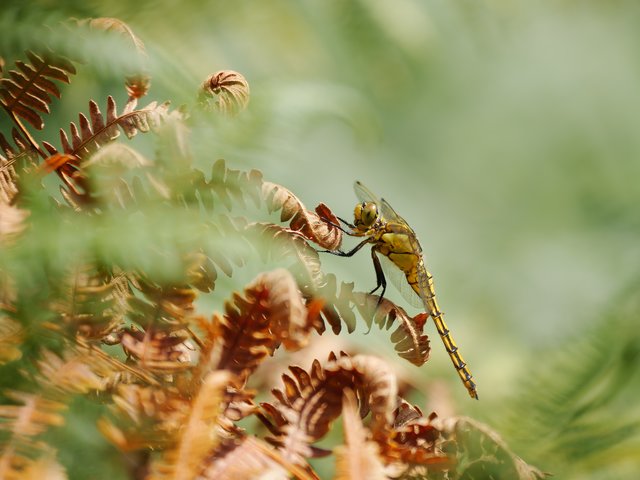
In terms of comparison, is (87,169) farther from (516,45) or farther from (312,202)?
(516,45)

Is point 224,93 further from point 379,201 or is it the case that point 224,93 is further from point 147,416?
point 379,201

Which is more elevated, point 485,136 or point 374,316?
point 485,136

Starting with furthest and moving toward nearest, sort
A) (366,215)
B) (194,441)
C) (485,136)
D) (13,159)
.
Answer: (485,136), (366,215), (13,159), (194,441)

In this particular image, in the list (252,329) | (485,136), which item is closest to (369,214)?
(252,329)

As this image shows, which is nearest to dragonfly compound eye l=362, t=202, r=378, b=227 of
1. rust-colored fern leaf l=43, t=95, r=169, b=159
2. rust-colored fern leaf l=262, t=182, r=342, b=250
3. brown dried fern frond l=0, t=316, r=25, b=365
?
rust-colored fern leaf l=262, t=182, r=342, b=250

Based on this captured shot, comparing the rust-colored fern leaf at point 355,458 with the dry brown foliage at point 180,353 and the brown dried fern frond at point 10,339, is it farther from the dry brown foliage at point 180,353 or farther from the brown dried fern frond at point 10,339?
the brown dried fern frond at point 10,339

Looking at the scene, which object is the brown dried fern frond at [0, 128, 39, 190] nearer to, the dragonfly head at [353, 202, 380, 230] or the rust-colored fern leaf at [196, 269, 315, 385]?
the rust-colored fern leaf at [196, 269, 315, 385]

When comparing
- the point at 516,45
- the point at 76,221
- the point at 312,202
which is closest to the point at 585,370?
the point at 76,221
